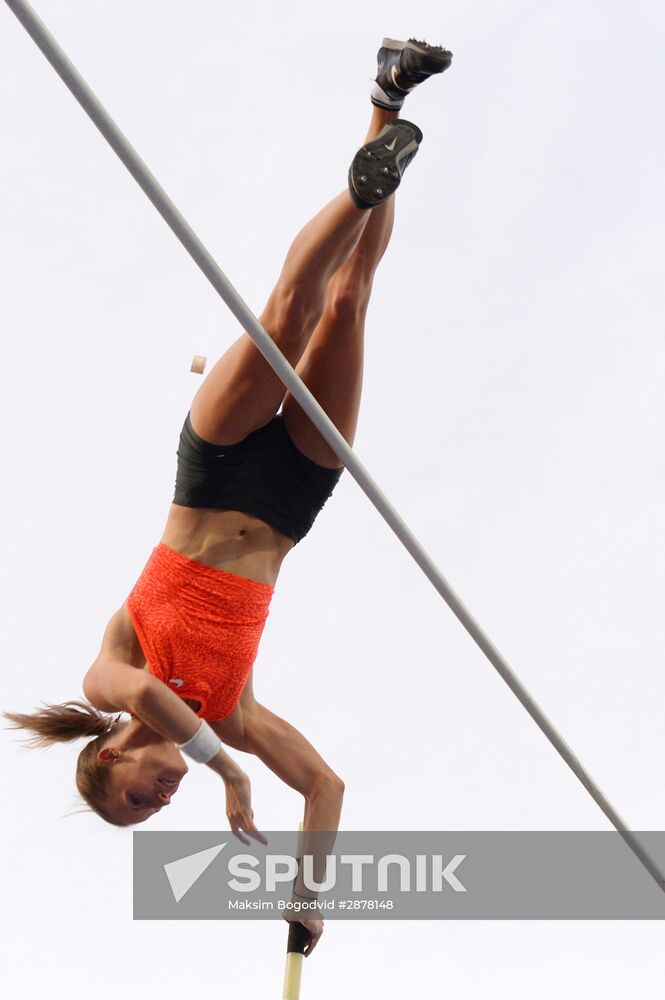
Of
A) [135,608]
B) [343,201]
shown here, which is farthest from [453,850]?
[343,201]

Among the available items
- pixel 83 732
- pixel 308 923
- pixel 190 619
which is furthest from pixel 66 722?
pixel 308 923

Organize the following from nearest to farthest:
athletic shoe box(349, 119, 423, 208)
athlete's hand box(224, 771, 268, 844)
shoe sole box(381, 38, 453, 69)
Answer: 1. athletic shoe box(349, 119, 423, 208)
2. shoe sole box(381, 38, 453, 69)
3. athlete's hand box(224, 771, 268, 844)

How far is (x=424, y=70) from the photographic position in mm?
4082

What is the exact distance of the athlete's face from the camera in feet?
15.4

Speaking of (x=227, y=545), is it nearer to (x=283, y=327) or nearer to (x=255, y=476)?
(x=255, y=476)

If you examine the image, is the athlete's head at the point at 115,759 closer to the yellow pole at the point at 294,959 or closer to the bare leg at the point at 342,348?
the yellow pole at the point at 294,959

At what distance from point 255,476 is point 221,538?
260 mm

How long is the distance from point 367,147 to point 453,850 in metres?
3.67

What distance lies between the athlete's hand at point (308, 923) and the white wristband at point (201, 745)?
2.82 feet

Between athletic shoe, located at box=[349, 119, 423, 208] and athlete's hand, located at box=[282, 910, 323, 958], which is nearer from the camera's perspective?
athletic shoe, located at box=[349, 119, 423, 208]

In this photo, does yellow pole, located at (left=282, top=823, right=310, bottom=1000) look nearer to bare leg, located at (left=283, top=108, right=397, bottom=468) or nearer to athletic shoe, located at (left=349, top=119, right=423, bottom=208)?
bare leg, located at (left=283, top=108, right=397, bottom=468)

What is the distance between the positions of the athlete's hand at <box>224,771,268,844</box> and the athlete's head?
22cm

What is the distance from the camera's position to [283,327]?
4.32 metres

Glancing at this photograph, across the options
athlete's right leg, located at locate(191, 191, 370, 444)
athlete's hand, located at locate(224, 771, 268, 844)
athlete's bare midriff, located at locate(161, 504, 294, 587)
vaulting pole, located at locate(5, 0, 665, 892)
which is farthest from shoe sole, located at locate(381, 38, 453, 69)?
athlete's hand, located at locate(224, 771, 268, 844)
